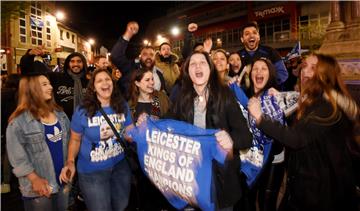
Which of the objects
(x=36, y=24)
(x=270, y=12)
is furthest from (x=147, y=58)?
(x=270, y=12)

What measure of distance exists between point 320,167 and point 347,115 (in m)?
0.49

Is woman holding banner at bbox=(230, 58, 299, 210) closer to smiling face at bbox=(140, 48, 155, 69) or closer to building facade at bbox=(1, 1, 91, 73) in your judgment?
smiling face at bbox=(140, 48, 155, 69)

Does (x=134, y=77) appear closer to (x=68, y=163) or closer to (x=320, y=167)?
(x=68, y=163)

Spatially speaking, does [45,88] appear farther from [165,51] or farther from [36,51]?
[165,51]

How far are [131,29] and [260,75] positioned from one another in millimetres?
2020

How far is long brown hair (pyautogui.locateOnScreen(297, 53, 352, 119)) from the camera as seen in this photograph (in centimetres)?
269

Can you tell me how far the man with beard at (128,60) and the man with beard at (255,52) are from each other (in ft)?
4.97

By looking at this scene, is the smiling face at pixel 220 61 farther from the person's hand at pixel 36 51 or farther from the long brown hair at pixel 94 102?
the person's hand at pixel 36 51

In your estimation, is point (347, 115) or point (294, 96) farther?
point (294, 96)

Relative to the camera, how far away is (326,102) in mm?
2625

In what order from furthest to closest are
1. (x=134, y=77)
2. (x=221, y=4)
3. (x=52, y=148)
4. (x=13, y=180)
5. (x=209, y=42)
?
1. (x=221, y=4)
2. (x=13, y=180)
3. (x=209, y=42)
4. (x=134, y=77)
5. (x=52, y=148)

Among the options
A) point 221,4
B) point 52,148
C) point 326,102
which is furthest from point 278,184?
point 221,4

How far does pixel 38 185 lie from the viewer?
3172 millimetres

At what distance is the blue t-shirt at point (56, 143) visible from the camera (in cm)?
338
